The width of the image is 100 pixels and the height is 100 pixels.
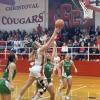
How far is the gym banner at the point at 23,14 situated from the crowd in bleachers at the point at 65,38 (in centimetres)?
109

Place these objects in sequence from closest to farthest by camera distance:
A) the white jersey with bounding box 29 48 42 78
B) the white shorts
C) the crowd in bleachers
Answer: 1. the white jersey with bounding box 29 48 42 78
2. the white shorts
3. the crowd in bleachers

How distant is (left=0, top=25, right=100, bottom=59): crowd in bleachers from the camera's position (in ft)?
87.2

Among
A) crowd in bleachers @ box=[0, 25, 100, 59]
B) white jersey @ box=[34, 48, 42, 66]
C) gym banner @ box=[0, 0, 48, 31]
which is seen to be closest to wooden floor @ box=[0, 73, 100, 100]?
crowd in bleachers @ box=[0, 25, 100, 59]

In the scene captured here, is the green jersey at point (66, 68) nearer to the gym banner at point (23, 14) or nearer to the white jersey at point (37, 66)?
the white jersey at point (37, 66)

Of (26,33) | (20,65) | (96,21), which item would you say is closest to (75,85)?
(20,65)

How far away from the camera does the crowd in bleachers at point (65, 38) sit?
26.6m

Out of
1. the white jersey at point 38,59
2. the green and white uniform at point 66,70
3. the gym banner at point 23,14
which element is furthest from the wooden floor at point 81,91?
the gym banner at point 23,14

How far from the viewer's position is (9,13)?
1447 inches

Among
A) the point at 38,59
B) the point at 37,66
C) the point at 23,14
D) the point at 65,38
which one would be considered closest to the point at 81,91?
the point at 37,66

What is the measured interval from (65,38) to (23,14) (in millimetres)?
7575

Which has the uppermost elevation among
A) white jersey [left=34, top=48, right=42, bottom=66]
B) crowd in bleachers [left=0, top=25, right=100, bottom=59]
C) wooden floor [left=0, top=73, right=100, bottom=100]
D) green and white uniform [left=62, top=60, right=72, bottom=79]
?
crowd in bleachers [left=0, top=25, right=100, bottom=59]

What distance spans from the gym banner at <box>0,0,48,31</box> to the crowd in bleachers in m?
1.09

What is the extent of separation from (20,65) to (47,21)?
6.98 m

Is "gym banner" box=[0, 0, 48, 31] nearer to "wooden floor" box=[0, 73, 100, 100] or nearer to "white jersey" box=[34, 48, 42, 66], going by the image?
"wooden floor" box=[0, 73, 100, 100]
